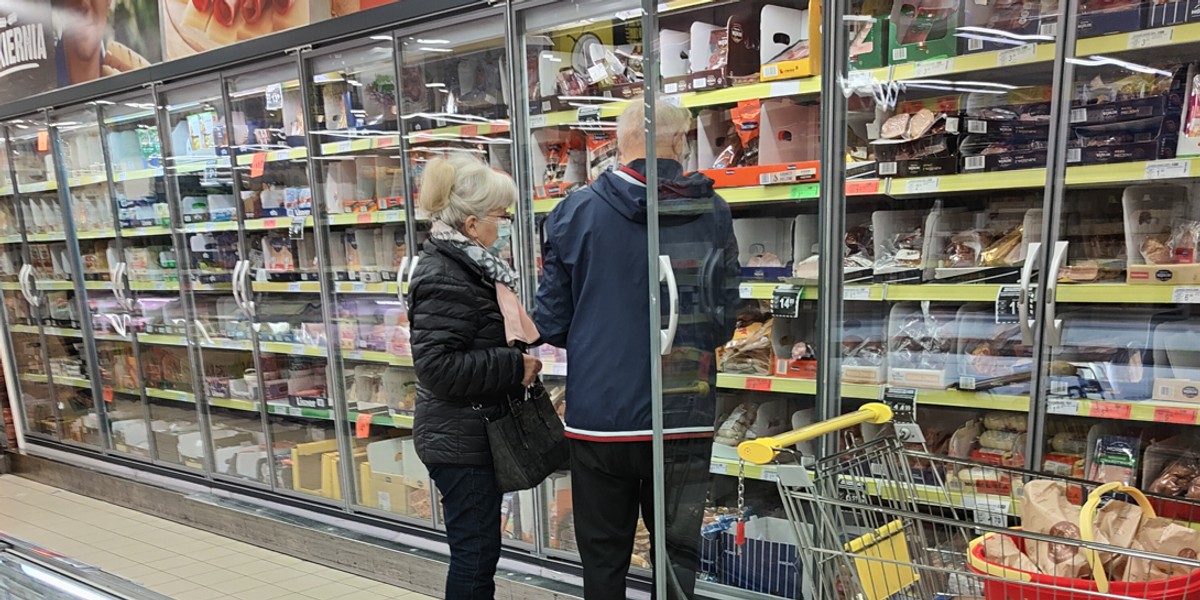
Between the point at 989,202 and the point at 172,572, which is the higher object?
the point at 989,202

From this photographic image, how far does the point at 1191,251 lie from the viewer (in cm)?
174

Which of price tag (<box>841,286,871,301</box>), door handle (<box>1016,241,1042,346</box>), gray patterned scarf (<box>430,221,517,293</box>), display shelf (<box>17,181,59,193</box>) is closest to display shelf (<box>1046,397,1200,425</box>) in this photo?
door handle (<box>1016,241,1042,346</box>)

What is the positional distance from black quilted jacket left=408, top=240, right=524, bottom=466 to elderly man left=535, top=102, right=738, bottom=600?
0.56ft

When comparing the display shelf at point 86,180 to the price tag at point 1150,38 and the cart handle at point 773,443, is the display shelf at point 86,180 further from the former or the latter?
the price tag at point 1150,38

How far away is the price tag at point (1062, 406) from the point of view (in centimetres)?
186

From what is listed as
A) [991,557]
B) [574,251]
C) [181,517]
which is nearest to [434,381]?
[574,251]

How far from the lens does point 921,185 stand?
2.01 m

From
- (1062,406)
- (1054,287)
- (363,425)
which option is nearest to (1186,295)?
(1054,287)

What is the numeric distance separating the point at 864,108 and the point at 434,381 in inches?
58.1

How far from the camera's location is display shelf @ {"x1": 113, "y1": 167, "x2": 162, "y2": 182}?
4154 millimetres

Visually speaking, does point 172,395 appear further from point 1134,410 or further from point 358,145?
point 1134,410

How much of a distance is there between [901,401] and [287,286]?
9.67ft

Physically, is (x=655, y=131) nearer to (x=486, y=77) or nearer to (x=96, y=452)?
(x=486, y=77)

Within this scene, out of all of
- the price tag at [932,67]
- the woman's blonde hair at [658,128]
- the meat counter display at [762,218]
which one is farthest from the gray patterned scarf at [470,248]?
the price tag at [932,67]
